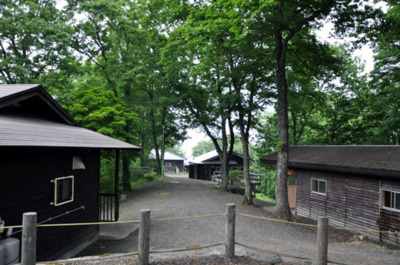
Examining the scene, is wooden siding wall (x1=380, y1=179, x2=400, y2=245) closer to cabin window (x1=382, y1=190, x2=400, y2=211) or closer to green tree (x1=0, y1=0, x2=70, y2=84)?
cabin window (x1=382, y1=190, x2=400, y2=211)

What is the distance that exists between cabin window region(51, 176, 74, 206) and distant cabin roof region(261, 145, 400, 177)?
11.2 metres

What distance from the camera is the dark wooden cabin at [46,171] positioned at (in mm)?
5789

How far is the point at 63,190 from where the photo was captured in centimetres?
801

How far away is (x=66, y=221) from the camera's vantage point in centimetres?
814

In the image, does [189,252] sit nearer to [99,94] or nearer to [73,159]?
[73,159]

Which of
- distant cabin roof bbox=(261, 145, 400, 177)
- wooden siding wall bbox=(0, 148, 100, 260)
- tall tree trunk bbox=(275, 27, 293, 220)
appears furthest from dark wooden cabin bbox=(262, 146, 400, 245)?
wooden siding wall bbox=(0, 148, 100, 260)

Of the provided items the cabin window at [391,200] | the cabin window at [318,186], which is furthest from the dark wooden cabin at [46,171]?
the cabin window at [318,186]

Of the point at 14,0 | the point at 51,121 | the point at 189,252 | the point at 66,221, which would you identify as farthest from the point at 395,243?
the point at 14,0

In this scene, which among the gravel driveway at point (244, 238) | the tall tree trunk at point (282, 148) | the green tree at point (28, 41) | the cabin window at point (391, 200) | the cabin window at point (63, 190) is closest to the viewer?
the cabin window at point (63, 190)

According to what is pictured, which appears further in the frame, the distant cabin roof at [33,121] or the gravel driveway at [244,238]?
the gravel driveway at [244,238]

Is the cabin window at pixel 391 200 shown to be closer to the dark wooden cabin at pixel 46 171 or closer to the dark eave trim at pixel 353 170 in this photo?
the dark eave trim at pixel 353 170

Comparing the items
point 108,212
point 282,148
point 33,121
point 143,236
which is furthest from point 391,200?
point 33,121

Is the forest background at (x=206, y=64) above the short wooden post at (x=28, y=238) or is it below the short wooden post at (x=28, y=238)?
above

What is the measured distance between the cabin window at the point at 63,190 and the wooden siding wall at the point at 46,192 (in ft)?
0.43
